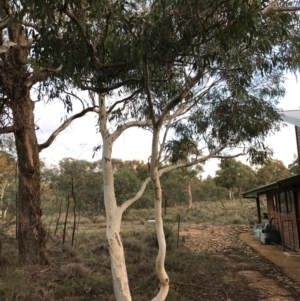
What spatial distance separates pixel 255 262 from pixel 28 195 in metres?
7.14

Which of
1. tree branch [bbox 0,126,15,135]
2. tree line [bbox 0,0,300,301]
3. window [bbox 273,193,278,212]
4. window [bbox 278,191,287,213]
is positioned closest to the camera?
tree line [bbox 0,0,300,301]

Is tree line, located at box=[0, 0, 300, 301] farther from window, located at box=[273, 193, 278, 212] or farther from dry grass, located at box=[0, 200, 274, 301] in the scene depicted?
window, located at box=[273, 193, 278, 212]

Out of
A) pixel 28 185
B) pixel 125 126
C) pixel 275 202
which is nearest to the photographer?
pixel 125 126

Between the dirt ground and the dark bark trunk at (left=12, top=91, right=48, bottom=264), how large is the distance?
451 cm

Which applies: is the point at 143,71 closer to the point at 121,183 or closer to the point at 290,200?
the point at 290,200

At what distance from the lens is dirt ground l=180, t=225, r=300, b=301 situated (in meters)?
8.41

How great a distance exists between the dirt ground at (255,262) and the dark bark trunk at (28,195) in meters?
4.51

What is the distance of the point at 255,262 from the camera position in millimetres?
12008

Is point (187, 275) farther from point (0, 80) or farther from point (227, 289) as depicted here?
point (0, 80)

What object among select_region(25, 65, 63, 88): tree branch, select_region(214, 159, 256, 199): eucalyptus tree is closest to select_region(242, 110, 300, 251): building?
select_region(25, 65, 63, 88): tree branch

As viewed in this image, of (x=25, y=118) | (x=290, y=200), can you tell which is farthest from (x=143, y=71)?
(x=290, y=200)

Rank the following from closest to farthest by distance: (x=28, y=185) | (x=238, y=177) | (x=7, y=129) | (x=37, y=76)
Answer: (x=37, y=76) < (x=7, y=129) < (x=28, y=185) < (x=238, y=177)

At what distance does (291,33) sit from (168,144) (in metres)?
3.65

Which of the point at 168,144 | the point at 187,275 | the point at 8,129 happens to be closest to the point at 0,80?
the point at 8,129
